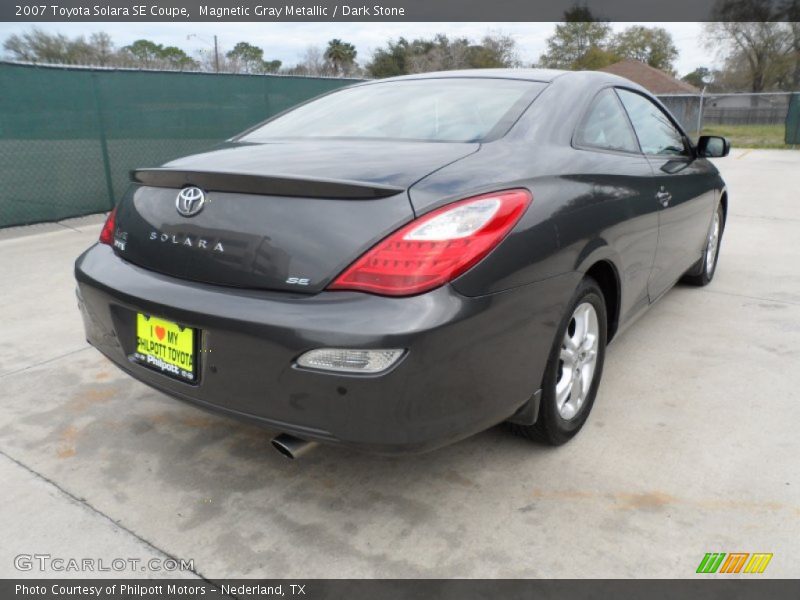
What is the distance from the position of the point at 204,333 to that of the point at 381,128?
113 cm

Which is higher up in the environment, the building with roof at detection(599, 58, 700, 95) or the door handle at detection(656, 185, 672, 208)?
the building with roof at detection(599, 58, 700, 95)

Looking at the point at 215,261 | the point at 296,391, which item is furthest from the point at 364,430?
the point at 215,261

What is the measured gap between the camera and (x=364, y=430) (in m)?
1.79

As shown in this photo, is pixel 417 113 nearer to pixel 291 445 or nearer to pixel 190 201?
pixel 190 201

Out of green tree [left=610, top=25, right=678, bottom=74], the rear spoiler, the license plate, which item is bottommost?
the license plate

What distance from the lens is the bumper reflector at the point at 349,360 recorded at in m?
1.72

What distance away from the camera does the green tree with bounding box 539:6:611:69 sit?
6287 centimetres

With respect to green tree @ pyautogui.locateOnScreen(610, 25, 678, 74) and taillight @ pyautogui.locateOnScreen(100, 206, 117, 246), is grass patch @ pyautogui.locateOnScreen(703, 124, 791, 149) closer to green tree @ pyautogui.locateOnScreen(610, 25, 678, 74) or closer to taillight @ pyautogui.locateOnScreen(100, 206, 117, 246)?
taillight @ pyautogui.locateOnScreen(100, 206, 117, 246)

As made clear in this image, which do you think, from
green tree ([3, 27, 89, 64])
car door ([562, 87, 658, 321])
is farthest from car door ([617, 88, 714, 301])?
green tree ([3, 27, 89, 64])

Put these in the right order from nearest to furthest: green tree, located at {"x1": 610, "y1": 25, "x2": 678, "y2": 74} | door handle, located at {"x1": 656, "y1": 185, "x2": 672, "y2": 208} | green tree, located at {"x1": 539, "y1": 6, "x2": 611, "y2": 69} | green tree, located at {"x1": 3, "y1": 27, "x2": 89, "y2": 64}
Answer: door handle, located at {"x1": 656, "y1": 185, "x2": 672, "y2": 208}
green tree, located at {"x1": 3, "y1": 27, "x2": 89, "y2": 64}
green tree, located at {"x1": 539, "y1": 6, "x2": 611, "y2": 69}
green tree, located at {"x1": 610, "y1": 25, "x2": 678, "y2": 74}

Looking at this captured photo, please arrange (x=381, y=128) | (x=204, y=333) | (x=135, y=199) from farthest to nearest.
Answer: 1. (x=381, y=128)
2. (x=135, y=199)
3. (x=204, y=333)

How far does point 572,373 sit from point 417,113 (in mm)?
1200

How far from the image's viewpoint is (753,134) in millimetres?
24297

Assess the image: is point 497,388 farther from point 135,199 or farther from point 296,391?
point 135,199
